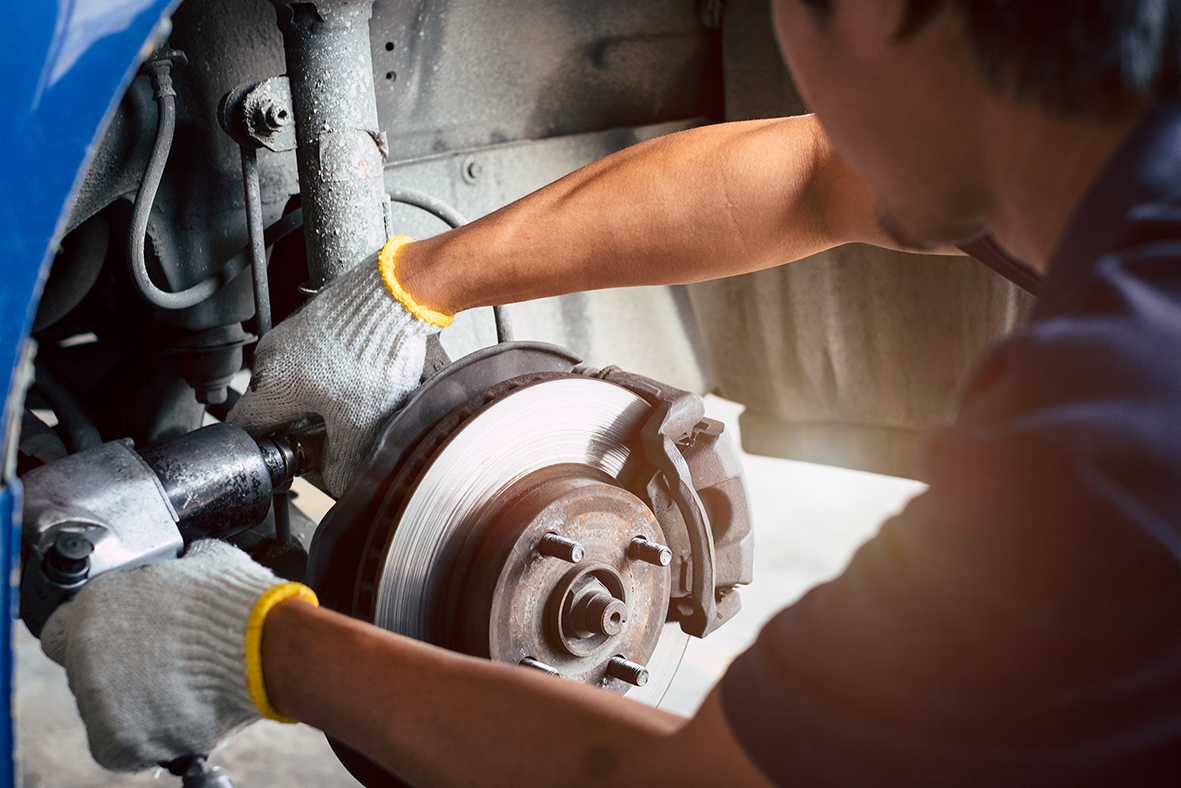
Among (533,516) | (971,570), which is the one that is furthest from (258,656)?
(971,570)

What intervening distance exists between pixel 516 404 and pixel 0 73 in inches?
19.1

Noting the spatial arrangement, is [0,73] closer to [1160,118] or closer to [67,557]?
[67,557]

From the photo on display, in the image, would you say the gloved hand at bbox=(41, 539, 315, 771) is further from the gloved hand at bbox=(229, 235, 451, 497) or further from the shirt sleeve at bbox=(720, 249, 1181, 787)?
the shirt sleeve at bbox=(720, 249, 1181, 787)

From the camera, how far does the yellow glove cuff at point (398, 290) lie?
881 mm

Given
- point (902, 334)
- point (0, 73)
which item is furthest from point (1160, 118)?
point (902, 334)

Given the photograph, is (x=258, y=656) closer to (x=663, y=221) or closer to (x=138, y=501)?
(x=138, y=501)

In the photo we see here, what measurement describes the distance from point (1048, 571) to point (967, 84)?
0.68 ft

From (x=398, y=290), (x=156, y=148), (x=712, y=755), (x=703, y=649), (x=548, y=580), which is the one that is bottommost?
(x=703, y=649)

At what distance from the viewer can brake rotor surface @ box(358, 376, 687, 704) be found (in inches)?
32.5

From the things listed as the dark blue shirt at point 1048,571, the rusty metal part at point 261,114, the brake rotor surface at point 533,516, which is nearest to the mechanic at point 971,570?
the dark blue shirt at point 1048,571

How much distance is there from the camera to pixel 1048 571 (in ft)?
1.14

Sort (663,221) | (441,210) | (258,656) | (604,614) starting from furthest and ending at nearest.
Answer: (441,210)
(663,221)
(604,614)
(258,656)

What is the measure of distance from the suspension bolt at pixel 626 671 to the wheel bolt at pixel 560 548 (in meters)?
0.13

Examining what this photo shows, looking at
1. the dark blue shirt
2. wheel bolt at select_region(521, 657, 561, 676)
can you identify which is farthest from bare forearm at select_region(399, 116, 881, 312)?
the dark blue shirt
